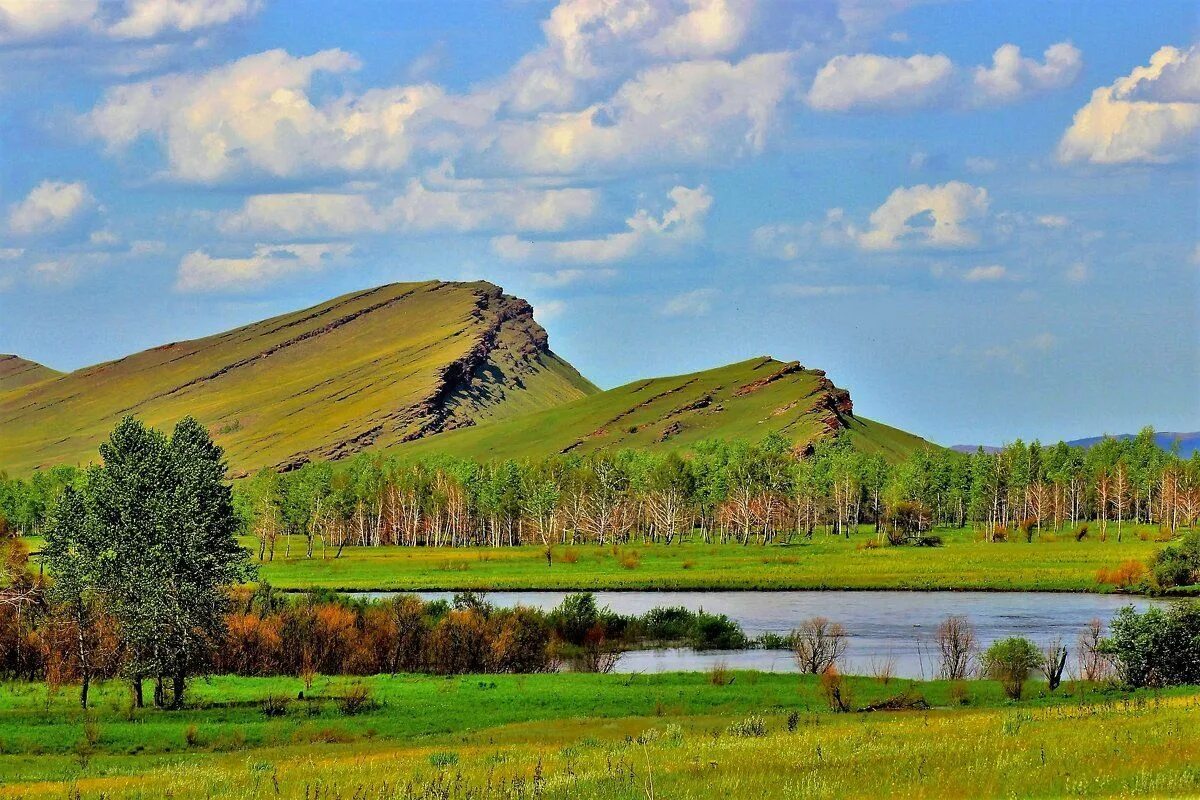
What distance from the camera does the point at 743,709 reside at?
5378 centimetres

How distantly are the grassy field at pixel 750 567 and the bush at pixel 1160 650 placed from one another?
6055 centimetres

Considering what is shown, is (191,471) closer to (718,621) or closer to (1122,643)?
(718,621)

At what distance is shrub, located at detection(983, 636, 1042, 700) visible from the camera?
58969mm

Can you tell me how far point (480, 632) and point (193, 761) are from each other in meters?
34.2

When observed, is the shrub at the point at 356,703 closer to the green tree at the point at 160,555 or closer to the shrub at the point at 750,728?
the green tree at the point at 160,555

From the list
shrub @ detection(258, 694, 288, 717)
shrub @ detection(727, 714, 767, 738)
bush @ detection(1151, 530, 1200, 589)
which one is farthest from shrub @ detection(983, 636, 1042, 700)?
bush @ detection(1151, 530, 1200, 589)

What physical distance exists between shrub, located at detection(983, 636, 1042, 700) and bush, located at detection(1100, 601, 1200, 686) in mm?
4180

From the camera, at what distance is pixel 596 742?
41.1 m

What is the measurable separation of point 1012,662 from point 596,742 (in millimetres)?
27439

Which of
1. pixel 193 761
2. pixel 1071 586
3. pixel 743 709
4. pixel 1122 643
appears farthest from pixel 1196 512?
pixel 193 761

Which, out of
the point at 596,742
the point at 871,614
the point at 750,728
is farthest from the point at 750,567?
the point at 596,742

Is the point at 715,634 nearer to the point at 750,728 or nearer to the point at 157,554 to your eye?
the point at 157,554

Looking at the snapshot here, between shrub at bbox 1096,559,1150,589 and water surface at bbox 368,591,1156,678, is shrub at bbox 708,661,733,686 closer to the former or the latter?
water surface at bbox 368,591,1156,678

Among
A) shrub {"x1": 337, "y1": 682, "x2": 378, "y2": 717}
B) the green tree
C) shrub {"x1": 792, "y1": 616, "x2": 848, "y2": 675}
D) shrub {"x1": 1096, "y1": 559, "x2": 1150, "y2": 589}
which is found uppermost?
the green tree
